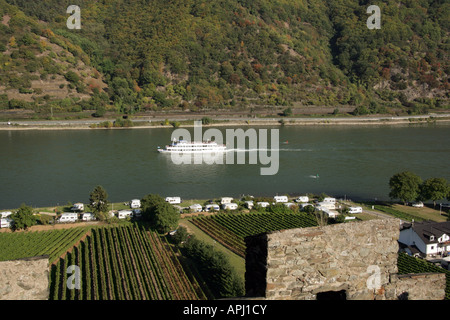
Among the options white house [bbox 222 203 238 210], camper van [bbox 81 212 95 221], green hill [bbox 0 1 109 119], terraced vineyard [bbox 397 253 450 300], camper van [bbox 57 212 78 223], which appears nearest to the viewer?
terraced vineyard [bbox 397 253 450 300]

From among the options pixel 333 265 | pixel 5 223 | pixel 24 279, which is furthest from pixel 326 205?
pixel 24 279

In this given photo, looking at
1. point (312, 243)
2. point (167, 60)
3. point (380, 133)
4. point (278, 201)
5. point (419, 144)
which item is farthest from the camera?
point (167, 60)

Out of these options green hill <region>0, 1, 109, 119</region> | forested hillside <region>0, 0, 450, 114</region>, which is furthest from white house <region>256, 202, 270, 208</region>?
green hill <region>0, 1, 109, 119</region>

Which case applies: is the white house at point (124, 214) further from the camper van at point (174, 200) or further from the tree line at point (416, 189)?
the tree line at point (416, 189)

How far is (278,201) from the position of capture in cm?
1262

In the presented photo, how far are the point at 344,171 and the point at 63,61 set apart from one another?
26.1 m

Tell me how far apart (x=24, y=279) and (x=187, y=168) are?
1573 centimetres

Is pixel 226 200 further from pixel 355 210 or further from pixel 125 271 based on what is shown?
pixel 125 271

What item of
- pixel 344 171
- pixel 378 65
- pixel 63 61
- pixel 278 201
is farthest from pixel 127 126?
pixel 378 65

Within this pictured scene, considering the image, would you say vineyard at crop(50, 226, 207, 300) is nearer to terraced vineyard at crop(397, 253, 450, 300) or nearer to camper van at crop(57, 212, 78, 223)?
camper van at crop(57, 212, 78, 223)

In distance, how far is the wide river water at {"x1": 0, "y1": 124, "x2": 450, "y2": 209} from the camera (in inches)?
555

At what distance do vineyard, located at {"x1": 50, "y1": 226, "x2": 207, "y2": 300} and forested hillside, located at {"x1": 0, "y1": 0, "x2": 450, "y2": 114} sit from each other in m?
23.3

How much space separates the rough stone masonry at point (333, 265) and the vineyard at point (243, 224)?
23.6 feet
